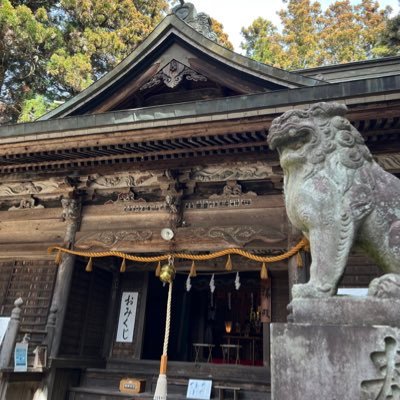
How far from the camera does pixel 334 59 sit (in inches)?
960

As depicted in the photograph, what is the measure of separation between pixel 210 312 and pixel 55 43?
1523cm

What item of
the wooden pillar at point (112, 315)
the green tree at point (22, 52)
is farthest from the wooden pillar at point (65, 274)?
the green tree at point (22, 52)

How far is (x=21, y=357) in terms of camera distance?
18.6 ft

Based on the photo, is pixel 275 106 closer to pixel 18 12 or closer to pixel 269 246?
pixel 269 246

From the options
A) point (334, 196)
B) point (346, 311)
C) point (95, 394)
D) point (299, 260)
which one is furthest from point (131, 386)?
point (334, 196)

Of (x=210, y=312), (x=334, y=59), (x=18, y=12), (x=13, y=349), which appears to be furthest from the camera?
(x=334, y=59)

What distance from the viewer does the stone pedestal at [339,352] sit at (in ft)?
7.14

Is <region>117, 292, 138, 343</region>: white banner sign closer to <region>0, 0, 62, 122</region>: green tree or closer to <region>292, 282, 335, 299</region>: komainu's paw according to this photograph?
<region>292, 282, 335, 299</region>: komainu's paw

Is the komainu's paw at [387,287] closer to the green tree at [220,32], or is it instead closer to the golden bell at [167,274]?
the golden bell at [167,274]

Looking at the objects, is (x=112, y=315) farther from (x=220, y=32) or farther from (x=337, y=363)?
(x=220, y=32)

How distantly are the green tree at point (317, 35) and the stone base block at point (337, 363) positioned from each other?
891 inches

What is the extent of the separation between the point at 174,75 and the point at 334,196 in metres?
5.93

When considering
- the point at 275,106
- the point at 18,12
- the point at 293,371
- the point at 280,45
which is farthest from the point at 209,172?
the point at 280,45

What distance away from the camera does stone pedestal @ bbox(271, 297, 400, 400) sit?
2176mm
